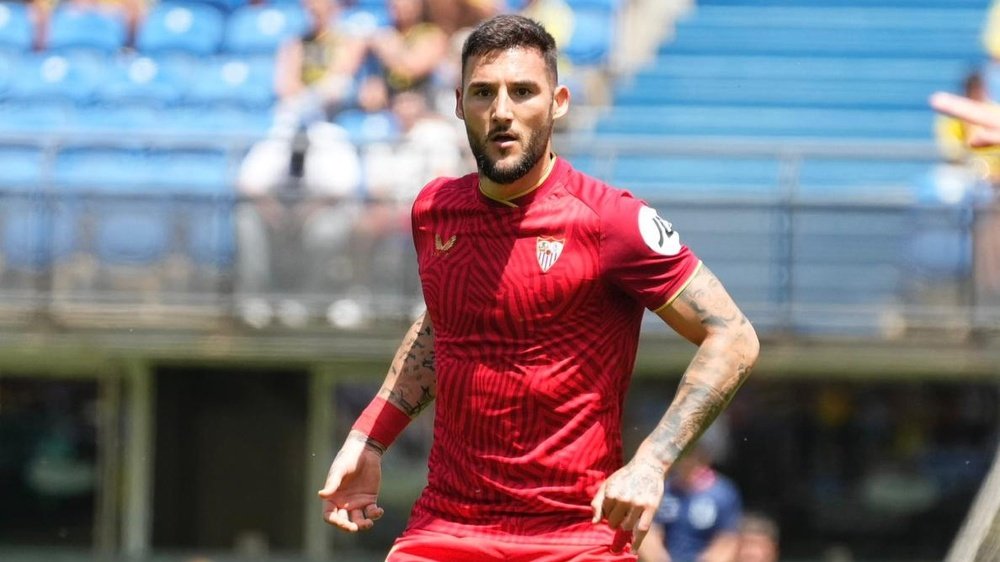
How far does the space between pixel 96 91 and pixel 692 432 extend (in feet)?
32.7

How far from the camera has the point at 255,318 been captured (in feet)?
Answer: 37.4

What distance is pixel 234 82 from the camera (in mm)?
13359

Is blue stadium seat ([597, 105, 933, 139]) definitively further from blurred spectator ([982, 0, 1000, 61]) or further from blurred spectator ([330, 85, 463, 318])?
blurred spectator ([330, 85, 463, 318])

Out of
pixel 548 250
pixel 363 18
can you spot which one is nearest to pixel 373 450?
pixel 548 250

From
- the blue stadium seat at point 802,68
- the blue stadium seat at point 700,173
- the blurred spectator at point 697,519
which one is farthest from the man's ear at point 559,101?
the blue stadium seat at point 802,68

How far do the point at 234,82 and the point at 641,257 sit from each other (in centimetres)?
946

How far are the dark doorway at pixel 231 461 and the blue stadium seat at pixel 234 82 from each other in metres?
2.03

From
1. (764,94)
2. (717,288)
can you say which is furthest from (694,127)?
(717,288)

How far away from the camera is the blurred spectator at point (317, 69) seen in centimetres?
1217

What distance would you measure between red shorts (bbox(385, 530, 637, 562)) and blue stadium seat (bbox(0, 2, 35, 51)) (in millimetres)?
10563

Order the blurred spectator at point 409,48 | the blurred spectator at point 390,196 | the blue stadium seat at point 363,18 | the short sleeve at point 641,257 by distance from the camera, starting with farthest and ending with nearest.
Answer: the blue stadium seat at point 363,18 → the blurred spectator at point 409,48 → the blurred spectator at point 390,196 → the short sleeve at point 641,257

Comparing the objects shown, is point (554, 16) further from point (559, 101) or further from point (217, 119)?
point (559, 101)

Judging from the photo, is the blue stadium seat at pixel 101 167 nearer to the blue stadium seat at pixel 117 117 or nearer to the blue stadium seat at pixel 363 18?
the blue stadium seat at pixel 117 117

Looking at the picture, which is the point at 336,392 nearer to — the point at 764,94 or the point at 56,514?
the point at 56,514
